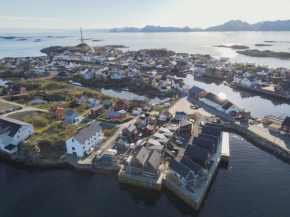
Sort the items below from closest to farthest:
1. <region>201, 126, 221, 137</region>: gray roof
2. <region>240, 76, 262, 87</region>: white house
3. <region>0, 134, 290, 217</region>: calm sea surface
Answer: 1. <region>0, 134, 290, 217</region>: calm sea surface
2. <region>201, 126, 221, 137</region>: gray roof
3. <region>240, 76, 262, 87</region>: white house

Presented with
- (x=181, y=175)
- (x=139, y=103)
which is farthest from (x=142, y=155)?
(x=139, y=103)

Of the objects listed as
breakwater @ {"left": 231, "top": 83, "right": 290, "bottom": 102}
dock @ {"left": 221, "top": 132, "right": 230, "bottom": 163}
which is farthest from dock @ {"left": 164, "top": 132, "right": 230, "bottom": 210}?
breakwater @ {"left": 231, "top": 83, "right": 290, "bottom": 102}

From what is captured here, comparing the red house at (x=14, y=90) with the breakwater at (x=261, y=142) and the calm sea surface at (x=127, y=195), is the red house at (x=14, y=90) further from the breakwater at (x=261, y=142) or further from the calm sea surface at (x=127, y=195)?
the breakwater at (x=261, y=142)

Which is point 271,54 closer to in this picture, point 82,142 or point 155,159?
point 155,159

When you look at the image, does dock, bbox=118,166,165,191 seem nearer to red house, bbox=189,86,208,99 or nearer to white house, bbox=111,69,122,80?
red house, bbox=189,86,208,99

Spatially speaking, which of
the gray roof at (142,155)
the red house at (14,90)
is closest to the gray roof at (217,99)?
the gray roof at (142,155)

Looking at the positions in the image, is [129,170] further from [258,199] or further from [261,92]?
[261,92]
